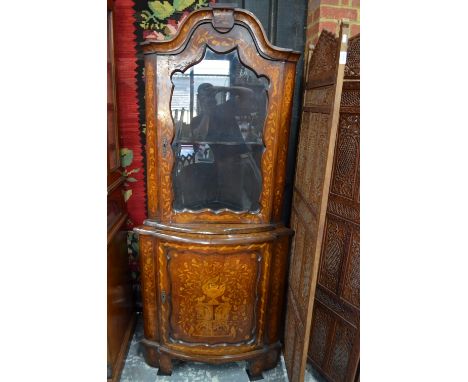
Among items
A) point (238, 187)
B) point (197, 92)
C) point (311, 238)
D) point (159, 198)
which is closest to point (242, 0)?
point (197, 92)

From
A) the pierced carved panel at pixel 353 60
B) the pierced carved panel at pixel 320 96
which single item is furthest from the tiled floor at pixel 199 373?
the pierced carved panel at pixel 353 60

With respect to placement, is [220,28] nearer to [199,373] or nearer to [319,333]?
[319,333]

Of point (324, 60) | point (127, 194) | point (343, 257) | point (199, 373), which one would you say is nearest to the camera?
point (324, 60)

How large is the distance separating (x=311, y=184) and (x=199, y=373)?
3.84ft

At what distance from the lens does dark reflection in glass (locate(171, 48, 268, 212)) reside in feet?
4.35

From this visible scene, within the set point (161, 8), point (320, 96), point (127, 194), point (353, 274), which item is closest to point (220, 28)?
point (320, 96)

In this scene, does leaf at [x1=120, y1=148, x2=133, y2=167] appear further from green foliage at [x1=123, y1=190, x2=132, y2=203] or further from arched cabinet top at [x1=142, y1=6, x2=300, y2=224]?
arched cabinet top at [x1=142, y1=6, x2=300, y2=224]

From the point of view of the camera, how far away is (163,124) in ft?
4.40

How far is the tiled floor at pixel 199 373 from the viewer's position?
1.65 meters

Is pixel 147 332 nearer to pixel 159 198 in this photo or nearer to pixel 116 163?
pixel 159 198

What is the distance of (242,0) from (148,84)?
2.42 ft

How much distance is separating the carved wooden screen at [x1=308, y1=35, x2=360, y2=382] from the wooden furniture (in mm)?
998

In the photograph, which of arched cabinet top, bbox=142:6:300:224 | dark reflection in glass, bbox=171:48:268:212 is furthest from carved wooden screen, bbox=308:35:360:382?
dark reflection in glass, bbox=171:48:268:212

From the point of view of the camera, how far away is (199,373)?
1692mm
